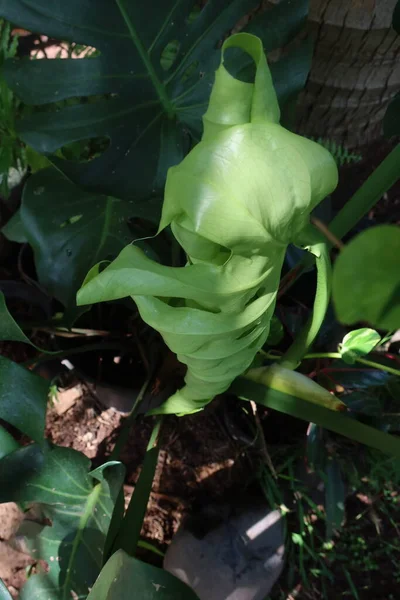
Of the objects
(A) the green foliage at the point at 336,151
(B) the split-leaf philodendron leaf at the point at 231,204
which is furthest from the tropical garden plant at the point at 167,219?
(A) the green foliage at the point at 336,151

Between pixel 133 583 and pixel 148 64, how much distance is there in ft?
1.88

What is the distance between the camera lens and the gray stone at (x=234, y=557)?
0.90 m

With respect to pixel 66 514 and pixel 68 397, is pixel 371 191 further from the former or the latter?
pixel 68 397

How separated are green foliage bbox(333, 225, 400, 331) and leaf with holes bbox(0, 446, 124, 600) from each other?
517mm

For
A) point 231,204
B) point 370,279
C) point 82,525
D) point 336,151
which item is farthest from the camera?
point 336,151

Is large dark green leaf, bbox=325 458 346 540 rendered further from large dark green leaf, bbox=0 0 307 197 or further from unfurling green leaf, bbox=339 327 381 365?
large dark green leaf, bbox=0 0 307 197

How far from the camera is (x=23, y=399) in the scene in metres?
0.53

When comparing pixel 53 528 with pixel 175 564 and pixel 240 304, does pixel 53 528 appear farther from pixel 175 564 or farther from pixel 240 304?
pixel 240 304

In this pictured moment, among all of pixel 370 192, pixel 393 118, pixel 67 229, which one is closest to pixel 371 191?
pixel 370 192

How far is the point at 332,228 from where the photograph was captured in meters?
0.56

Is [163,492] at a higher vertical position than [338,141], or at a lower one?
lower

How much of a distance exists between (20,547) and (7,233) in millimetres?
489

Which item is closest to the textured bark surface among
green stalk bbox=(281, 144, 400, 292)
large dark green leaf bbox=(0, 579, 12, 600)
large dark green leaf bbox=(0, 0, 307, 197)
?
large dark green leaf bbox=(0, 0, 307, 197)

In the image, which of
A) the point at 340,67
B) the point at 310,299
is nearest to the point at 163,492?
the point at 310,299
